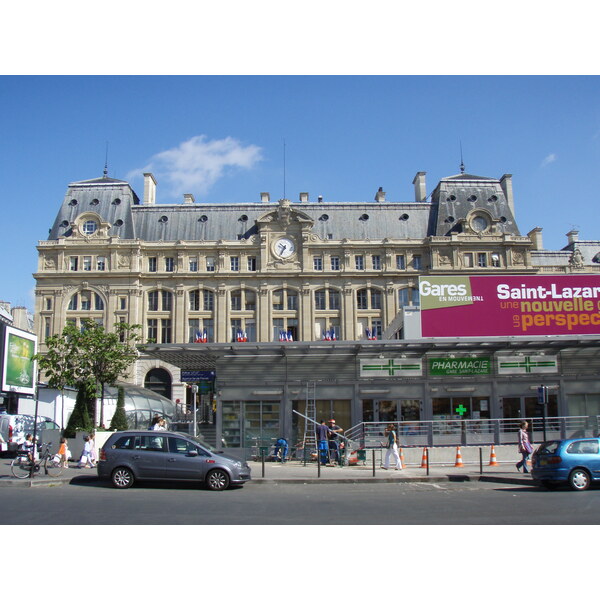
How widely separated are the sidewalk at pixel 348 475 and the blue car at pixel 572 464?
1545 mm

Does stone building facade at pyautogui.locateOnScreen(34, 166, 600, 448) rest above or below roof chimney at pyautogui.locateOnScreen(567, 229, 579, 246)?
below

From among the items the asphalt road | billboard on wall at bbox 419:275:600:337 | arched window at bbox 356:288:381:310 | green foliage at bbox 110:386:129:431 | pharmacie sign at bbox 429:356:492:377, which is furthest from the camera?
arched window at bbox 356:288:381:310

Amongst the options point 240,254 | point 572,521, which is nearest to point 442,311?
point 572,521

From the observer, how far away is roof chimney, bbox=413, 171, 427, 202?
74.4 meters

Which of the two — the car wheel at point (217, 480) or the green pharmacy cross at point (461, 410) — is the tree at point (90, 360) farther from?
the green pharmacy cross at point (461, 410)

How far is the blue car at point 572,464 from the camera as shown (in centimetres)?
1622

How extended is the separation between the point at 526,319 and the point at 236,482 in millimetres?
15706

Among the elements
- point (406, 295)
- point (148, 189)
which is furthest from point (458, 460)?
point (148, 189)

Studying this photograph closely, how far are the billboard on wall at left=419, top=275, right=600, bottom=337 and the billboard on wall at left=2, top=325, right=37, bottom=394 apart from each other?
2079cm

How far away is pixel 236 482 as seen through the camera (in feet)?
55.3

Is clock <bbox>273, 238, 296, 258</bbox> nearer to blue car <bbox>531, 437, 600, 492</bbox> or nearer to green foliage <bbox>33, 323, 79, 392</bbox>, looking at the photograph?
green foliage <bbox>33, 323, 79, 392</bbox>

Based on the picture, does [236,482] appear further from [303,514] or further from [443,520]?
[443,520]

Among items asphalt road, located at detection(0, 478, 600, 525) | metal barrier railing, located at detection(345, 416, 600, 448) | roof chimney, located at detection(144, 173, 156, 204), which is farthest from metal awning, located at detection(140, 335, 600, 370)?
roof chimney, located at detection(144, 173, 156, 204)

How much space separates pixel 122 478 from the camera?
16969 mm
